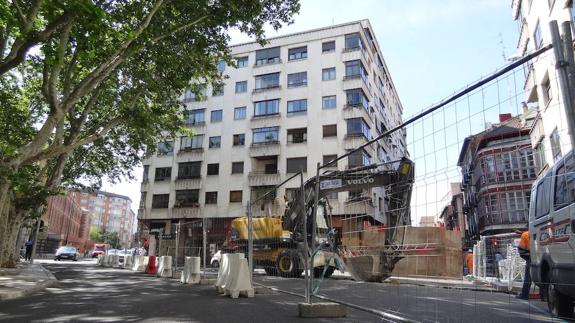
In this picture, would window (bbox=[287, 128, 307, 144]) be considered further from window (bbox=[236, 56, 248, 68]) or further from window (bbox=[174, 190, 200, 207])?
window (bbox=[174, 190, 200, 207])

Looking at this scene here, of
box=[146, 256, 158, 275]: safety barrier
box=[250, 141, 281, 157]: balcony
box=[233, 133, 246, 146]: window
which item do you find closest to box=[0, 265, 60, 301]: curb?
box=[146, 256, 158, 275]: safety barrier

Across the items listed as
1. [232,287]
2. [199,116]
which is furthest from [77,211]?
[232,287]

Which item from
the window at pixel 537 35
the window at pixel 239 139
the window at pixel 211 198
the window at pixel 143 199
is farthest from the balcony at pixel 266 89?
the window at pixel 537 35

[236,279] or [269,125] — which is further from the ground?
[269,125]

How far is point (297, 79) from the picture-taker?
1623 inches

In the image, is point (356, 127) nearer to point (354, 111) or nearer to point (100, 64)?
point (354, 111)

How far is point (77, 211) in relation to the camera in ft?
335

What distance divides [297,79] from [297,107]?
2.90 m

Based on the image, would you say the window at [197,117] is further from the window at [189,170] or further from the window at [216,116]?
the window at [189,170]

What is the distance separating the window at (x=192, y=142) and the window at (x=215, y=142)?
1013 mm

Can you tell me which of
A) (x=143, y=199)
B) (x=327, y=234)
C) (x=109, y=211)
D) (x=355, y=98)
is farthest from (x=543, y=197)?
(x=109, y=211)

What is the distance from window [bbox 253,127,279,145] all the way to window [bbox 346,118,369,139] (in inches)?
268

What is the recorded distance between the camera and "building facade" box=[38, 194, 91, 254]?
65375 millimetres

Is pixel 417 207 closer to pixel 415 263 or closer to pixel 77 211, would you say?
pixel 415 263
